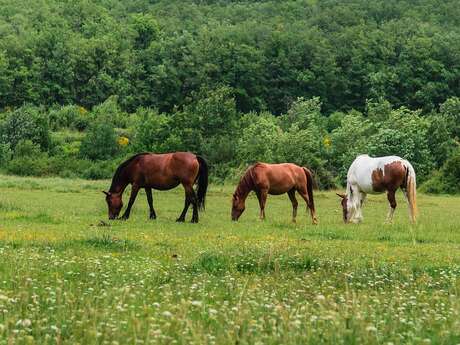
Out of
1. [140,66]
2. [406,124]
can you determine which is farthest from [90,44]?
[406,124]

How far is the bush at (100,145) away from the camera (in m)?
60.9

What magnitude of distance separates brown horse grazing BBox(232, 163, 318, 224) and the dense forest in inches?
935

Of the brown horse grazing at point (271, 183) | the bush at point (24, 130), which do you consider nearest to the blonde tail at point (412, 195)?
the brown horse grazing at point (271, 183)

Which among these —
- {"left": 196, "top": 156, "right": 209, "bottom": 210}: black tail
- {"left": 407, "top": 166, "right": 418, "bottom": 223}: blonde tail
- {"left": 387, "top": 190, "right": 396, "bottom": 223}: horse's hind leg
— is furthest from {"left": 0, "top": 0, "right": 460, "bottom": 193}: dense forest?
{"left": 196, "top": 156, "right": 209, "bottom": 210}: black tail

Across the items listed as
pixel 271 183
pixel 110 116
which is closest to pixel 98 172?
pixel 110 116

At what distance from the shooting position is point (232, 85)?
105 metres

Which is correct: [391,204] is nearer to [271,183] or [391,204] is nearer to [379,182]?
[379,182]

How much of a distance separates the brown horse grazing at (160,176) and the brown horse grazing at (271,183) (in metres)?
1.56

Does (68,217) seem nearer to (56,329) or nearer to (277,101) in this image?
(56,329)

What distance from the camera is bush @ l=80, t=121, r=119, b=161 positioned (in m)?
60.9

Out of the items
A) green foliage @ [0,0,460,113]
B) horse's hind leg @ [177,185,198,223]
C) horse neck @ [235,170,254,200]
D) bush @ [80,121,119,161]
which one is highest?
green foliage @ [0,0,460,113]

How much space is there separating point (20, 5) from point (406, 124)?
101 m

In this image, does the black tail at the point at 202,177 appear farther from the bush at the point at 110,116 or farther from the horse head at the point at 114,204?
the bush at the point at 110,116

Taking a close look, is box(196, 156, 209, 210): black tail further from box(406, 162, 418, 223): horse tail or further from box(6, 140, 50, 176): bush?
box(6, 140, 50, 176): bush
